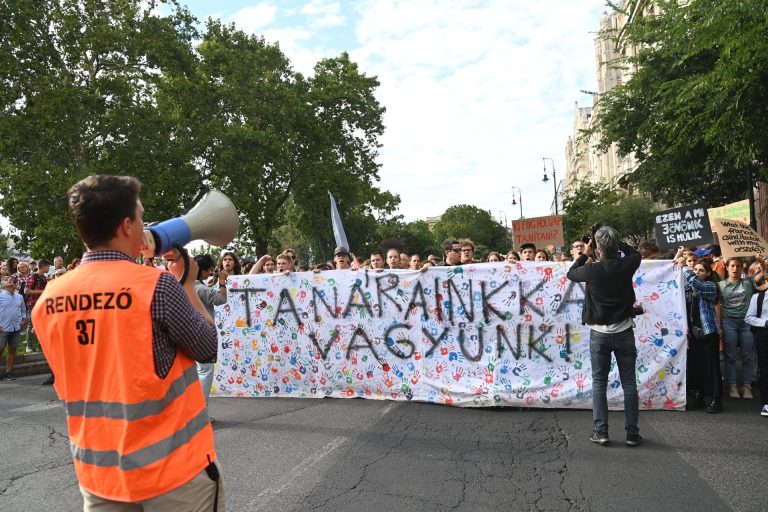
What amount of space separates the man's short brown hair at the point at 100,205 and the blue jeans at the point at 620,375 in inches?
164

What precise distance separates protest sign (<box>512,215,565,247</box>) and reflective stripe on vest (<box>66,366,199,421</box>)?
17198 mm

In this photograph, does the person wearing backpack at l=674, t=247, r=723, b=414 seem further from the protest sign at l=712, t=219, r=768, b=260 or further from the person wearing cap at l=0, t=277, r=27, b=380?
the person wearing cap at l=0, t=277, r=27, b=380

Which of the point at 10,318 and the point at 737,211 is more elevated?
the point at 737,211

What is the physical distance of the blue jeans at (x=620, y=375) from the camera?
4836mm

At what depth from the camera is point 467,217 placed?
81.9m

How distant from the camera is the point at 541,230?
18438mm

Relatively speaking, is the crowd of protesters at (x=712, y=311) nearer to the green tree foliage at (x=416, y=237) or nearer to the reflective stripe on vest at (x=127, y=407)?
the reflective stripe on vest at (x=127, y=407)

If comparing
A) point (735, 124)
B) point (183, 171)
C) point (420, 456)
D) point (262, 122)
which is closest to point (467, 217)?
point (262, 122)

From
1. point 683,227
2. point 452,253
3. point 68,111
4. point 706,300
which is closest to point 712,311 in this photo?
point 706,300

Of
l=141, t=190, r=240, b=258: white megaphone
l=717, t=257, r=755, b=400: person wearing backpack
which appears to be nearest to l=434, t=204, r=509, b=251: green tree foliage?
l=717, t=257, r=755, b=400: person wearing backpack

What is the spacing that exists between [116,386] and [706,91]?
10.0 m

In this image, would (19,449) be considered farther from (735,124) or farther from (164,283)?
(735,124)

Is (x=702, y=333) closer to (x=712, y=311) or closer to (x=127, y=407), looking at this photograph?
(x=712, y=311)

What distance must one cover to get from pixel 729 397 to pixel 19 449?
7205 millimetres
